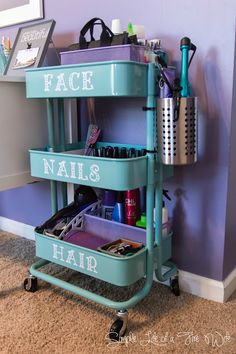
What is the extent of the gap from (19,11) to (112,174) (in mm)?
892

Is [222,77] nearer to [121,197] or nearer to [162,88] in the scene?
[162,88]

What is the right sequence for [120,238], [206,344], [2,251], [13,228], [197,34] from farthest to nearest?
[13,228] → [2,251] → [120,238] → [197,34] → [206,344]

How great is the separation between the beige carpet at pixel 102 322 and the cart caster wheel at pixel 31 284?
0.02 meters

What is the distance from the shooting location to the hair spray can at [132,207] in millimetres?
1127

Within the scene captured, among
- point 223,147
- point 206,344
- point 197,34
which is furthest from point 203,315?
point 197,34

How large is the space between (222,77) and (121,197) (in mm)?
472

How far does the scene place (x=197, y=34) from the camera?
100 centimetres

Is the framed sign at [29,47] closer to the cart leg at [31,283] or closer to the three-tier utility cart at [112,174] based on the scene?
the three-tier utility cart at [112,174]

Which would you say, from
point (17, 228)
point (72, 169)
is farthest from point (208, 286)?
point (17, 228)

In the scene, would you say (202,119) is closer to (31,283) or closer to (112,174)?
(112,174)

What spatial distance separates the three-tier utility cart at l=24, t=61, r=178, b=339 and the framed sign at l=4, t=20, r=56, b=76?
178 millimetres

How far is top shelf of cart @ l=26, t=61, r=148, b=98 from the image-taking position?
85 centimetres

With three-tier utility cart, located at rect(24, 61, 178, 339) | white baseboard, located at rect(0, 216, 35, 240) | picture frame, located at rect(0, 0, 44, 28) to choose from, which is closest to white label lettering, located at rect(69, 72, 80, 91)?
three-tier utility cart, located at rect(24, 61, 178, 339)

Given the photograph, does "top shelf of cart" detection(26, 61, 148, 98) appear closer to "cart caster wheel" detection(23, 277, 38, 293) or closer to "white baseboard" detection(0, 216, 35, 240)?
"cart caster wheel" detection(23, 277, 38, 293)
